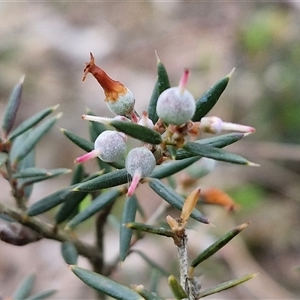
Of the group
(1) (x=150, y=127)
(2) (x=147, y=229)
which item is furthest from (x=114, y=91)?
(2) (x=147, y=229)

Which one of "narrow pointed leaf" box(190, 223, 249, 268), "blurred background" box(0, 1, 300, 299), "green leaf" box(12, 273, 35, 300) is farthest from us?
"blurred background" box(0, 1, 300, 299)

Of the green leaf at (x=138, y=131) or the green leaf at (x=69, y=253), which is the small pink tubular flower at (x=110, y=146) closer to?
the green leaf at (x=138, y=131)

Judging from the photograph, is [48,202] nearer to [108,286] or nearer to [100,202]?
[100,202]

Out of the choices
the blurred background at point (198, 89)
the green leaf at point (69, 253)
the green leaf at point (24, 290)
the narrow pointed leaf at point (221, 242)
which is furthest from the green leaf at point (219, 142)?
the blurred background at point (198, 89)

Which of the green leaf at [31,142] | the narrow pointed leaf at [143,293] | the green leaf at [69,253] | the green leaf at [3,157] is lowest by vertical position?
the narrow pointed leaf at [143,293]

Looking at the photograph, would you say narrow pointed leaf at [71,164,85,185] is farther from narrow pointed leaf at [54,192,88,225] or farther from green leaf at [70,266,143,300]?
green leaf at [70,266,143,300]

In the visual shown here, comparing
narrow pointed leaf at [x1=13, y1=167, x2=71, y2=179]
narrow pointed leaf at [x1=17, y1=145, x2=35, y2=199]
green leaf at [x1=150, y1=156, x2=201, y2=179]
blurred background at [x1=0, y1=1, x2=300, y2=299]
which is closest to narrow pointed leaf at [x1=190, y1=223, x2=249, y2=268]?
green leaf at [x1=150, y1=156, x2=201, y2=179]

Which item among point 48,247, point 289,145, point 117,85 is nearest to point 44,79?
point 48,247
